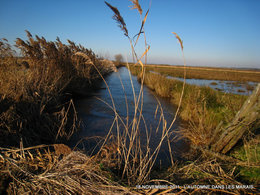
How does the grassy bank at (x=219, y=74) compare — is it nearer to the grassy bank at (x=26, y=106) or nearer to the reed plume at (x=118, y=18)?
the reed plume at (x=118, y=18)

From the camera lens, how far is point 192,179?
1.78 m

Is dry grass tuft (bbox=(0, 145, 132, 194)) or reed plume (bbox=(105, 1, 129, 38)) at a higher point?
reed plume (bbox=(105, 1, 129, 38))

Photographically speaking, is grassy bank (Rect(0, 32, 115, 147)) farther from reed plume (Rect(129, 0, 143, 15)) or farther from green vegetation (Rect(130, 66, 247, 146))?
green vegetation (Rect(130, 66, 247, 146))

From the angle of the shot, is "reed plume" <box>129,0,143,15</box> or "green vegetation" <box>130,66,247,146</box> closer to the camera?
"reed plume" <box>129,0,143,15</box>

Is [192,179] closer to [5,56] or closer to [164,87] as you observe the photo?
[5,56]

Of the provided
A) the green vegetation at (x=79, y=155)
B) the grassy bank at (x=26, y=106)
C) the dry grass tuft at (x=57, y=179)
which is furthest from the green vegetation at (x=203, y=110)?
the grassy bank at (x=26, y=106)

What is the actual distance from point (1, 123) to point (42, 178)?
1835mm

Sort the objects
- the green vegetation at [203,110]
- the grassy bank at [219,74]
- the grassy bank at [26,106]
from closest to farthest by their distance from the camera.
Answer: the grassy bank at [26,106]
the grassy bank at [219,74]
the green vegetation at [203,110]

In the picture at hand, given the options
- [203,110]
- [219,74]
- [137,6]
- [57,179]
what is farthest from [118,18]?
[219,74]

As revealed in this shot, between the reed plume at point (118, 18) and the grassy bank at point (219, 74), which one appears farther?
the grassy bank at point (219, 74)

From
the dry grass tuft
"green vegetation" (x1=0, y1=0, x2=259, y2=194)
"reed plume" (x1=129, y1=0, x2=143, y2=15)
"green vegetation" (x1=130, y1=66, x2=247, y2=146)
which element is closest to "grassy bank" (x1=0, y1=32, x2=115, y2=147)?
"green vegetation" (x1=0, y1=0, x2=259, y2=194)

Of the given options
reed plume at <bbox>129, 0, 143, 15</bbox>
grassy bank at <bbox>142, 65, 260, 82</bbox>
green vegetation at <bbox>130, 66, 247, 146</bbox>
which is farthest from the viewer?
green vegetation at <bbox>130, 66, 247, 146</bbox>

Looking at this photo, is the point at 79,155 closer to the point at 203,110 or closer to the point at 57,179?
the point at 57,179

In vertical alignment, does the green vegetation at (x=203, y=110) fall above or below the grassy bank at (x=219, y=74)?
below
